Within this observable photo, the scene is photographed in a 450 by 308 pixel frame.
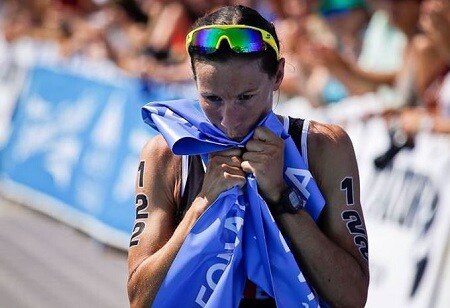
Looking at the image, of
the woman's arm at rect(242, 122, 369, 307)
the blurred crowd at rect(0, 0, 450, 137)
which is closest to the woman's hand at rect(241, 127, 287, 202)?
the woman's arm at rect(242, 122, 369, 307)

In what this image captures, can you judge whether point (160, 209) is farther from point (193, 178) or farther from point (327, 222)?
point (327, 222)

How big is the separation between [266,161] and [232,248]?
26 cm

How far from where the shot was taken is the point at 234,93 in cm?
320

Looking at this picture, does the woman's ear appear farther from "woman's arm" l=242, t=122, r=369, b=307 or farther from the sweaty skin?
"woman's arm" l=242, t=122, r=369, b=307

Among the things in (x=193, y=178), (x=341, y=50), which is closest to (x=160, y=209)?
(x=193, y=178)

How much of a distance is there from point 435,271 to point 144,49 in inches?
231

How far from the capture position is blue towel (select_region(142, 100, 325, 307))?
10.5ft

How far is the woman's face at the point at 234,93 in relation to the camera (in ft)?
10.5

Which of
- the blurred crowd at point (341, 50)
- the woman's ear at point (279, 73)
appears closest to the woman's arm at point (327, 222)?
the woman's ear at point (279, 73)

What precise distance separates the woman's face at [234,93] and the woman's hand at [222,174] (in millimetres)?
59

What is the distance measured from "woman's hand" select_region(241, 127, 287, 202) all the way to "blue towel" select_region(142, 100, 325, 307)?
0.09 feet

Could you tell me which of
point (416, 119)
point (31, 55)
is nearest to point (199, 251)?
point (416, 119)

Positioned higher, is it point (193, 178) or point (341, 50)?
point (193, 178)

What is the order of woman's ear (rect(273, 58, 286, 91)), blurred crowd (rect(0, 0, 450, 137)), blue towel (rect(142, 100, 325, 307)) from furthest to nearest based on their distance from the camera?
blurred crowd (rect(0, 0, 450, 137)), woman's ear (rect(273, 58, 286, 91)), blue towel (rect(142, 100, 325, 307))
